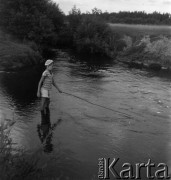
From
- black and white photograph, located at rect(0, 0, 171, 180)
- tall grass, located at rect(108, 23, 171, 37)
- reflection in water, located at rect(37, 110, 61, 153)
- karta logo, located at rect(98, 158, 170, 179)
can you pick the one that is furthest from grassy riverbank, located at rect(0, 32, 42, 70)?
karta logo, located at rect(98, 158, 170, 179)

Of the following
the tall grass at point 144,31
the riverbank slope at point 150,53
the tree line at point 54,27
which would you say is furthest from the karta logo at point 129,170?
the tall grass at point 144,31

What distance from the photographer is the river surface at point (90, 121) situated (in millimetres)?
11156

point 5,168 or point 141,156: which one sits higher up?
point 5,168

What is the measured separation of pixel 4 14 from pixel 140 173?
1265 inches

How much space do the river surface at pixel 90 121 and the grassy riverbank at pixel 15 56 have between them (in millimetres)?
2719

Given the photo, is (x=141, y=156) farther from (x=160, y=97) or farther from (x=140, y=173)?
(x=160, y=97)

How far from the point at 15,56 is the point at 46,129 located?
17528 millimetres

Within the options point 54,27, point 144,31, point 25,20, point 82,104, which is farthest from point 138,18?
point 82,104

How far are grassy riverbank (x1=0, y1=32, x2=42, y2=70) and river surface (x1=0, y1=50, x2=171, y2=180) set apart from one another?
272 centimetres

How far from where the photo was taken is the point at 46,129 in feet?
44.5

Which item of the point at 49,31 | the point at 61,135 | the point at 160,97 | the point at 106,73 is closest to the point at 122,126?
the point at 61,135

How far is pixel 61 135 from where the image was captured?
13.0m

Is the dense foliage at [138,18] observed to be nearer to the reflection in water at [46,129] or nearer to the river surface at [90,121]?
the river surface at [90,121]

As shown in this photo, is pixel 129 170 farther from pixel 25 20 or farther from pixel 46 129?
pixel 25 20
